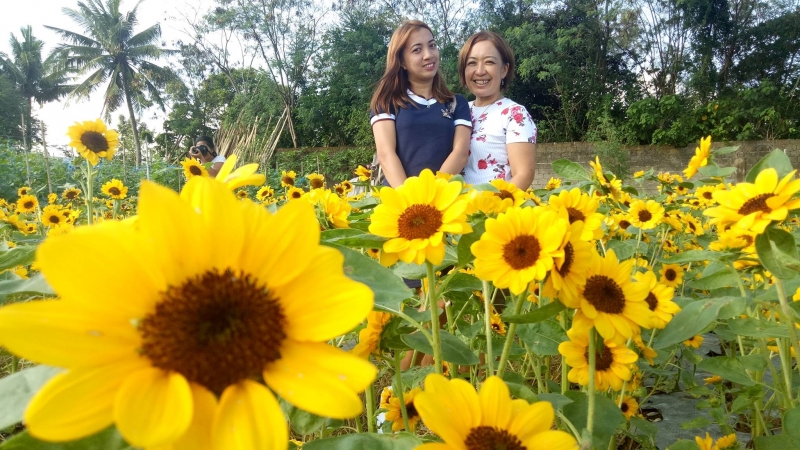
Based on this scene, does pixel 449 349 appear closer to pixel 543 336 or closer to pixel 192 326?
pixel 543 336

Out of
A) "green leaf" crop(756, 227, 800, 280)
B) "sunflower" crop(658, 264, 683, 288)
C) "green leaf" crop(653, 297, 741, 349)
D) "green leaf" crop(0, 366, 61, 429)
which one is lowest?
"sunflower" crop(658, 264, 683, 288)

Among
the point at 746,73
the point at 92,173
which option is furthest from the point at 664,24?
the point at 92,173

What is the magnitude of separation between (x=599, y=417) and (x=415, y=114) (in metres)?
1.59

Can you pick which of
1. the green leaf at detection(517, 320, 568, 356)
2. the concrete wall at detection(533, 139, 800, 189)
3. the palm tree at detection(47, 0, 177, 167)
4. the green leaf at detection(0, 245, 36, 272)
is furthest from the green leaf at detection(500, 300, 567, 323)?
the palm tree at detection(47, 0, 177, 167)

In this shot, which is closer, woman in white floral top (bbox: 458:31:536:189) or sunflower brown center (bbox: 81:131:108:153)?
woman in white floral top (bbox: 458:31:536:189)

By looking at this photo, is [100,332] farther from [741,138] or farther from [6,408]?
[741,138]

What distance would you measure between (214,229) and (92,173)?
6.52ft

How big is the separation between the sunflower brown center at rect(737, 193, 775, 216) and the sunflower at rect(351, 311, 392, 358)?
53 centimetres

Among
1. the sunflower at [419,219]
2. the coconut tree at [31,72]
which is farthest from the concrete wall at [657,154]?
the coconut tree at [31,72]

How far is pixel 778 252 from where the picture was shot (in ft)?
2.19

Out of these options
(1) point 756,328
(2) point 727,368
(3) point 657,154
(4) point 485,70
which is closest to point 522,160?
(4) point 485,70

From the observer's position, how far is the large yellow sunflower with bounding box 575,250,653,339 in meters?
0.58

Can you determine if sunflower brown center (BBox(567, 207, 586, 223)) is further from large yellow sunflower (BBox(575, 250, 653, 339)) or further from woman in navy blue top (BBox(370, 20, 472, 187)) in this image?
woman in navy blue top (BBox(370, 20, 472, 187))

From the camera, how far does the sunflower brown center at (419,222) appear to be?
63 cm
